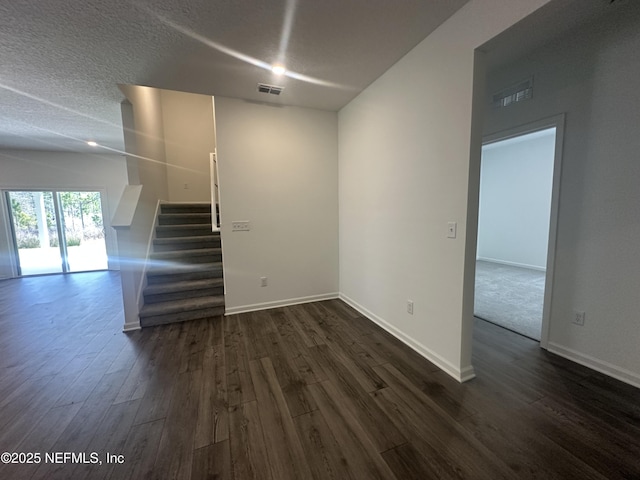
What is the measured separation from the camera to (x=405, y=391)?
6.27ft

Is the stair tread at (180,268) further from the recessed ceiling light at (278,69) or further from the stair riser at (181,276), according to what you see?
the recessed ceiling light at (278,69)

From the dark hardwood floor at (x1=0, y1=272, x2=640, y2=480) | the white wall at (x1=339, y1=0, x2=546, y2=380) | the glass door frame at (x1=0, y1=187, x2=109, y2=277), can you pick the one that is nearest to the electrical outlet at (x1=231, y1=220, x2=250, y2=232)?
the dark hardwood floor at (x1=0, y1=272, x2=640, y2=480)

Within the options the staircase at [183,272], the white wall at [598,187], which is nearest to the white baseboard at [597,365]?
the white wall at [598,187]

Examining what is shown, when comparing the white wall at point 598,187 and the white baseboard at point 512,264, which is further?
the white baseboard at point 512,264

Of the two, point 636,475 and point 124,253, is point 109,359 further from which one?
point 636,475

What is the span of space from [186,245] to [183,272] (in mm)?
589

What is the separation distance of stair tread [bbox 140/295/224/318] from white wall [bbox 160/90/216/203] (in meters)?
2.64

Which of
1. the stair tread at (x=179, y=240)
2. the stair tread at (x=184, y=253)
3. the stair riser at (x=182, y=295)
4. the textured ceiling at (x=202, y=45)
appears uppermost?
the textured ceiling at (x=202, y=45)

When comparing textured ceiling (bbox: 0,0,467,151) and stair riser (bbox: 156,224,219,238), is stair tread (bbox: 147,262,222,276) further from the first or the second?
textured ceiling (bbox: 0,0,467,151)

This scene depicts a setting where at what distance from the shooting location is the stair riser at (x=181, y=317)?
10.1ft

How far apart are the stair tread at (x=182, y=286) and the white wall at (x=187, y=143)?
7.67 ft

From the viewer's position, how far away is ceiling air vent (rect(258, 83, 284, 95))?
286cm

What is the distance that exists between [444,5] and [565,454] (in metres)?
2.80

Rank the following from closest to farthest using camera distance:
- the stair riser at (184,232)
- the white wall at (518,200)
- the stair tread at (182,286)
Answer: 1. the stair tread at (182,286)
2. the stair riser at (184,232)
3. the white wall at (518,200)
